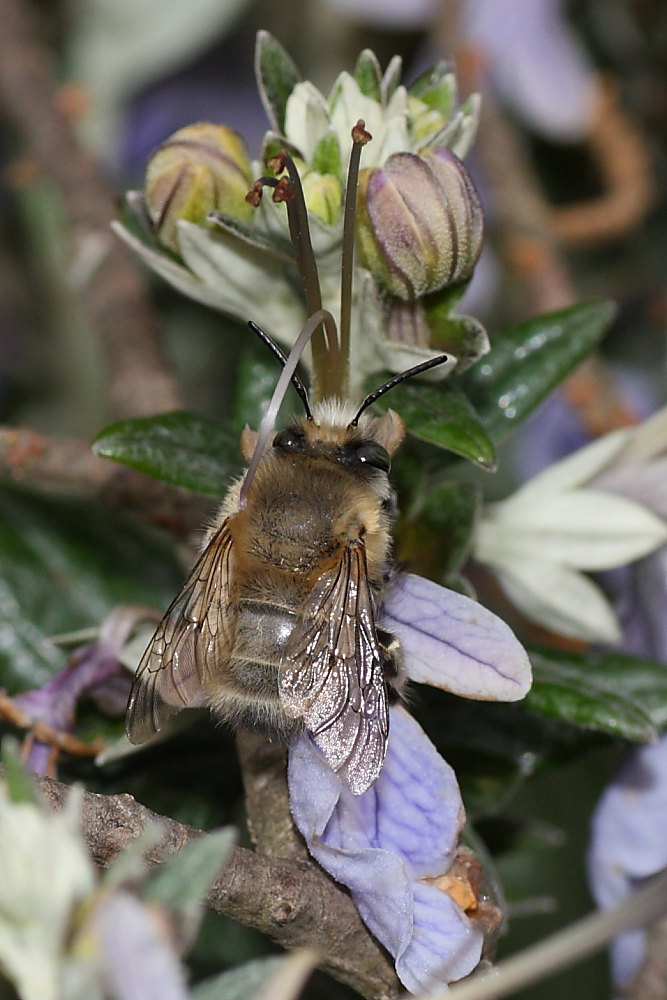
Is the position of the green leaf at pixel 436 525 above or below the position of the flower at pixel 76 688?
above

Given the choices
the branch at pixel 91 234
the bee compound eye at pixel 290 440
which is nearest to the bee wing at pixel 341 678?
the bee compound eye at pixel 290 440

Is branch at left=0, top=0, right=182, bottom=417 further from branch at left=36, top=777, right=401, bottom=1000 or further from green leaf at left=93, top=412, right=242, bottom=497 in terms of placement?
branch at left=36, top=777, right=401, bottom=1000

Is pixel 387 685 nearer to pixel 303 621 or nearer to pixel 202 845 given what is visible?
pixel 303 621

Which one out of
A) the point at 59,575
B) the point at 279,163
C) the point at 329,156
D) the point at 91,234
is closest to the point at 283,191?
the point at 279,163

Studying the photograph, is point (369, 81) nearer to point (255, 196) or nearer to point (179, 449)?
point (255, 196)

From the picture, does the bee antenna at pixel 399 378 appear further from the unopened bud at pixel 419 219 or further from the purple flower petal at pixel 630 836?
the purple flower petal at pixel 630 836

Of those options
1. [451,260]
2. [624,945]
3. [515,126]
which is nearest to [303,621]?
[451,260]
